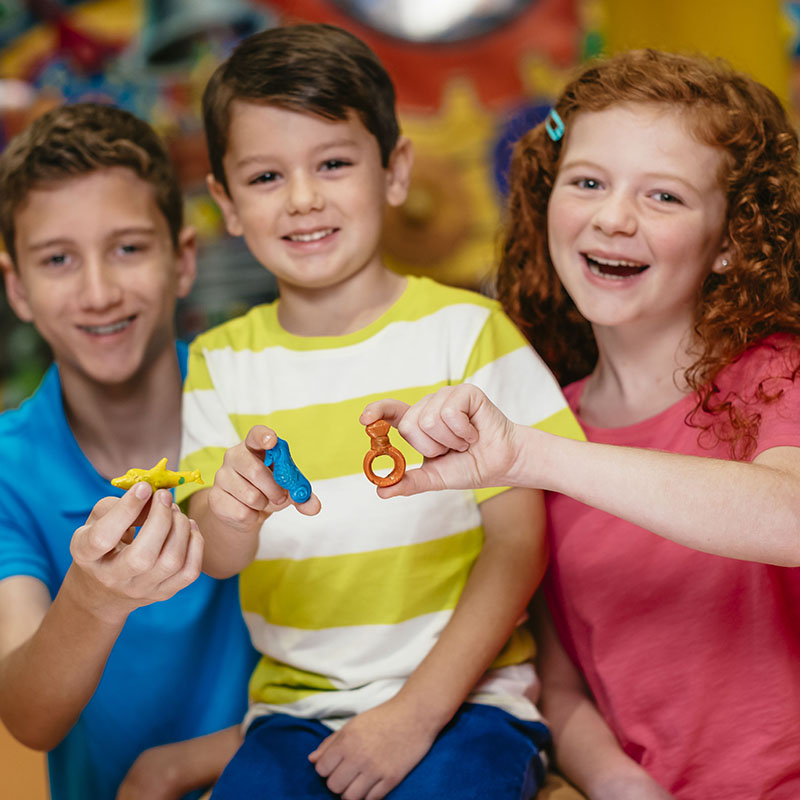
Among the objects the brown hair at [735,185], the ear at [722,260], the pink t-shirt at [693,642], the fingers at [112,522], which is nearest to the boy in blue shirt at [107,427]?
the fingers at [112,522]

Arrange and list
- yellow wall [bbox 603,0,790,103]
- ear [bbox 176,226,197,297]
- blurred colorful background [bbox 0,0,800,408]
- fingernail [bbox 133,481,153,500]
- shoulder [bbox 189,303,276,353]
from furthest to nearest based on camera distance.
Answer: blurred colorful background [bbox 0,0,800,408] → yellow wall [bbox 603,0,790,103] → ear [bbox 176,226,197,297] → shoulder [bbox 189,303,276,353] → fingernail [bbox 133,481,153,500]

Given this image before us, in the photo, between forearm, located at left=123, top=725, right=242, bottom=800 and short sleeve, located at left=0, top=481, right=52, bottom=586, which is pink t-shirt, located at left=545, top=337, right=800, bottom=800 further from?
short sleeve, located at left=0, top=481, right=52, bottom=586

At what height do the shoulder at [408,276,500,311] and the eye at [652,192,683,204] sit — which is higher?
the eye at [652,192,683,204]

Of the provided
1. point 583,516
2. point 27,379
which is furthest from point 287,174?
point 27,379

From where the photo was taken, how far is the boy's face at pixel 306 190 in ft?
3.45

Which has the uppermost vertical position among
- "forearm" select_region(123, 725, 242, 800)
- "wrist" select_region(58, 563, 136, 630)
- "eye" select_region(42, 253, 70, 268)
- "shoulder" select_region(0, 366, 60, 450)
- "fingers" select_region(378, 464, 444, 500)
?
"eye" select_region(42, 253, 70, 268)

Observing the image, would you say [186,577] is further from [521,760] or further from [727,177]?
[727,177]

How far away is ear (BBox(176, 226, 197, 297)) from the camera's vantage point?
4.24ft

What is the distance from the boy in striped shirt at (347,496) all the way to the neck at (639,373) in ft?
0.30

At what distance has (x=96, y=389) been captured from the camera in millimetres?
1246

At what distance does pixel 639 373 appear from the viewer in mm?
1092

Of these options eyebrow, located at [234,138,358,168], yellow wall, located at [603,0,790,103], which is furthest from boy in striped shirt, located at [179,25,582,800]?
yellow wall, located at [603,0,790,103]

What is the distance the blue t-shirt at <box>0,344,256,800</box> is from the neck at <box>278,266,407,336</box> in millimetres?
330

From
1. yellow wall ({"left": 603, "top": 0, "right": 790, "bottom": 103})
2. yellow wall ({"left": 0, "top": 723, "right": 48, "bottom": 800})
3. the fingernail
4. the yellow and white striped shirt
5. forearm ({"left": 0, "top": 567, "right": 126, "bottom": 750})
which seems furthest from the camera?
yellow wall ({"left": 603, "top": 0, "right": 790, "bottom": 103})
